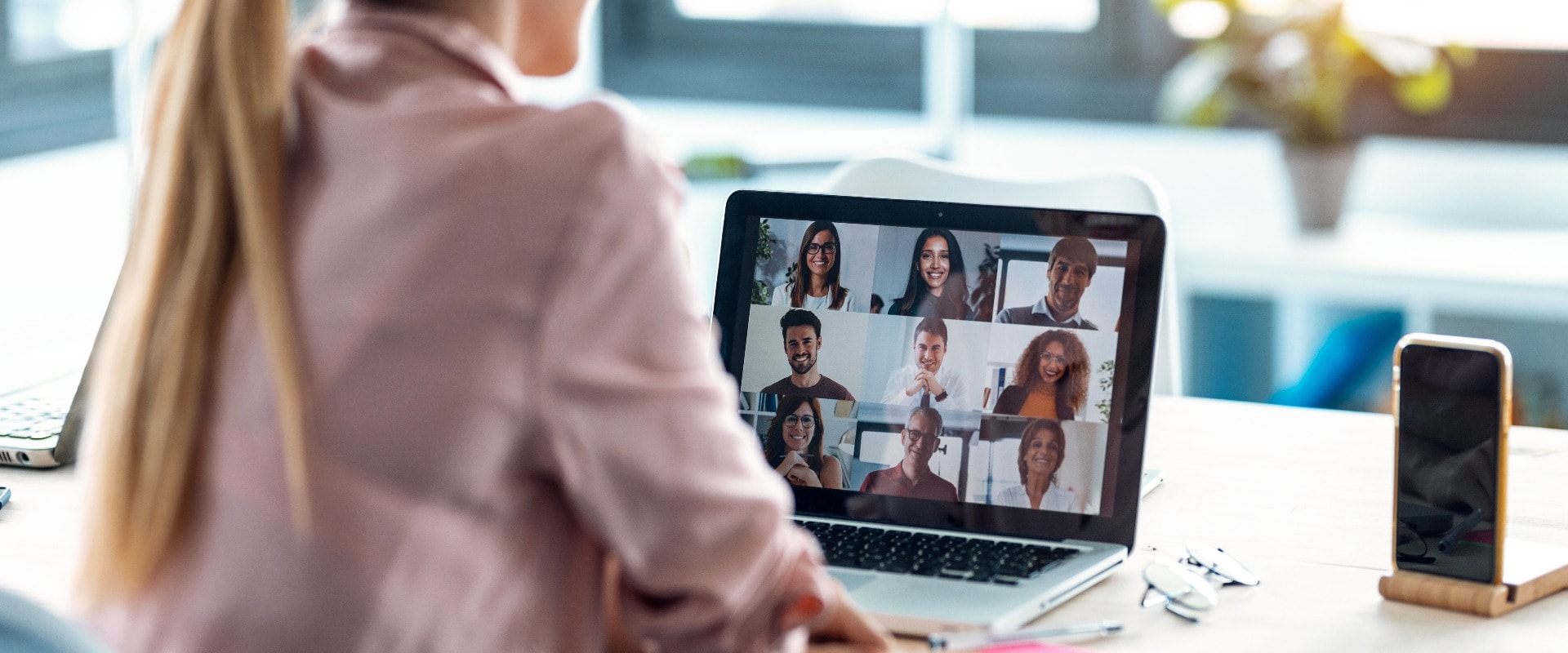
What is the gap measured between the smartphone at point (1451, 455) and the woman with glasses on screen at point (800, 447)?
15.8 inches

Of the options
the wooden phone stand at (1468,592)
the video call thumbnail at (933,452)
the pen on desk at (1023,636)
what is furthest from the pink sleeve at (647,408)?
the wooden phone stand at (1468,592)

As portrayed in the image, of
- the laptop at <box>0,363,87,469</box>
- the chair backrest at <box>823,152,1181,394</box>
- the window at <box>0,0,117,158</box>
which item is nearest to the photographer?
the laptop at <box>0,363,87,469</box>

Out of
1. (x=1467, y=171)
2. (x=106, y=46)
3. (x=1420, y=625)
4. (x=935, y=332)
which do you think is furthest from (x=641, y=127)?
(x=1467, y=171)

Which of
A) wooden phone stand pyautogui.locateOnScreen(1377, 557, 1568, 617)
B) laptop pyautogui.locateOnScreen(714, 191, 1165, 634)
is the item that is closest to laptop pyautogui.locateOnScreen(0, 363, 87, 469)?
laptop pyautogui.locateOnScreen(714, 191, 1165, 634)

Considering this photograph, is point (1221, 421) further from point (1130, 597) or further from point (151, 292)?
point (151, 292)

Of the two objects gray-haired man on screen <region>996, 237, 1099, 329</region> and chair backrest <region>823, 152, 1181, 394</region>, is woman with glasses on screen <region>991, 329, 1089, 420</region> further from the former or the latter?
chair backrest <region>823, 152, 1181, 394</region>

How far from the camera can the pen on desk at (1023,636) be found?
0.94 meters

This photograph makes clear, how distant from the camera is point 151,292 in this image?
Result: 0.70 metres

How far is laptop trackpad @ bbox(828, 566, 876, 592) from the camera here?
3.38 feet

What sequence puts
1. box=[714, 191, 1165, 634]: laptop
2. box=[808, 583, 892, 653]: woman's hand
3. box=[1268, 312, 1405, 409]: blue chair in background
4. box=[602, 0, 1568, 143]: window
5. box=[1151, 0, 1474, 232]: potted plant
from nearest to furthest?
box=[808, 583, 892, 653]: woman's hand < box=[714, 191, 1165, 634]: laptop < box=[1268, 312, 1405, 409]: blue chair in background < box=[1151, 0, 1474, 232]: potted plant < box=[602, 0, 1568, 143]: window

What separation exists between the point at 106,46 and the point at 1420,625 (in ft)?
8.58

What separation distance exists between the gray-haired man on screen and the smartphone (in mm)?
220

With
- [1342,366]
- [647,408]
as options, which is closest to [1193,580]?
[647,408]

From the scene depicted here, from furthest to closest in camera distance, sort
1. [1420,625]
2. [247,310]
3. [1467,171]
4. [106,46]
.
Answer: [1467,171] → [106,46] → [1420,625] → [247,310]
